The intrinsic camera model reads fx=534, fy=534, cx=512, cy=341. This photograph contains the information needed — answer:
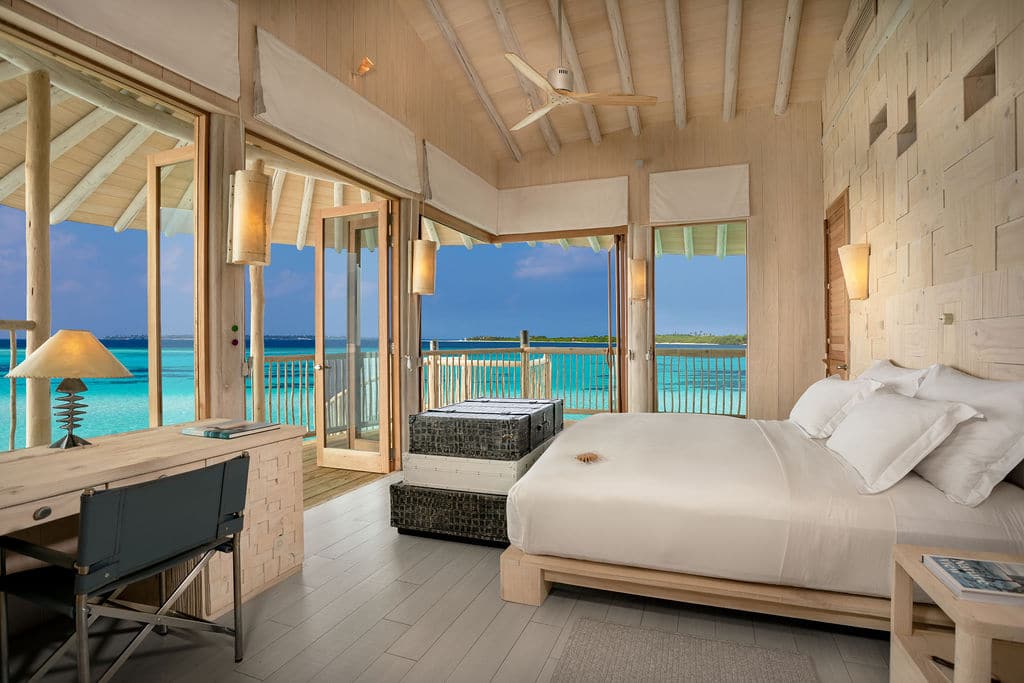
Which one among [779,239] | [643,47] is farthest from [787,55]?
[779,239]

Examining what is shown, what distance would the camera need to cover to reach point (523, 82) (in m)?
5.05

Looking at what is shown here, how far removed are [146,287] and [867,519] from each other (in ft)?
11.0

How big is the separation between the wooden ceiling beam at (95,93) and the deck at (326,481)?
7.51 ft

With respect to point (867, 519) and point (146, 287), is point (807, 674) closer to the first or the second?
point (867, 519)

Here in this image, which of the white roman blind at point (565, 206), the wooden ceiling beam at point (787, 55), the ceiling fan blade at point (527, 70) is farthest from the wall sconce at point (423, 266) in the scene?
the wooden ceiling beam at point (787, 55)

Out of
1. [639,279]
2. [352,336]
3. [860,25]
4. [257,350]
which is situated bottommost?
[257,350]

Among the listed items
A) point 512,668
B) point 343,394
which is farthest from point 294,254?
point 512,668

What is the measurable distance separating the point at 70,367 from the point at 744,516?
240 centimetres

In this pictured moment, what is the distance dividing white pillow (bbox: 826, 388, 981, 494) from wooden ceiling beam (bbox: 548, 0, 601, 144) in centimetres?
343

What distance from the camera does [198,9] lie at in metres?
2.59

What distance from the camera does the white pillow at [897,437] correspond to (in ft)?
6.16

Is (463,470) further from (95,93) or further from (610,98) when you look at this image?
(610,98)

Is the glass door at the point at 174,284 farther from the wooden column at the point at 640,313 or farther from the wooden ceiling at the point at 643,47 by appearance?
the wooden column at the point at 640,313

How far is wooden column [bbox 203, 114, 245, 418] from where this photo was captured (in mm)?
2768
